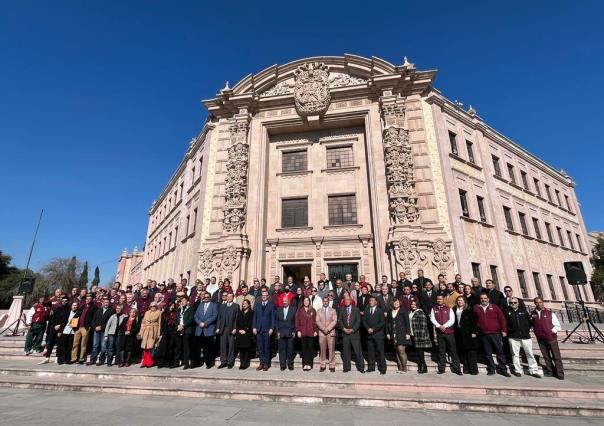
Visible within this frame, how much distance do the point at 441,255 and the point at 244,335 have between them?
1056cm

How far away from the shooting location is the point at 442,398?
5.80 metres

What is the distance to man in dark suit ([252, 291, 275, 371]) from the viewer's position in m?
8.38

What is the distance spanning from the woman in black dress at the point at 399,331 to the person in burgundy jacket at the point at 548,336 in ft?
10.7

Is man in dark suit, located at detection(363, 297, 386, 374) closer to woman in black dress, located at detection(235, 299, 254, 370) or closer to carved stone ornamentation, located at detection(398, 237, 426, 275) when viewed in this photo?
woman in black dress, located at detection(235, 299, 254, 370)

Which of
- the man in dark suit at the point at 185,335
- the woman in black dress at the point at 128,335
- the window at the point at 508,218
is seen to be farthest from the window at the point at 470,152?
the woman in black dress at the point at 128,335

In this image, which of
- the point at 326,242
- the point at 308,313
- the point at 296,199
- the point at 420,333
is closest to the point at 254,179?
the point at 296,199

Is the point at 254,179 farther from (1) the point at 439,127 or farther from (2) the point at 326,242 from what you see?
(1) the point at 439,127

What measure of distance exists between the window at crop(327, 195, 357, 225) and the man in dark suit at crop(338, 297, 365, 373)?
8.87m

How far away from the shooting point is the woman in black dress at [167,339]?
8.76 metres

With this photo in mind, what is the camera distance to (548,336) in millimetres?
7453

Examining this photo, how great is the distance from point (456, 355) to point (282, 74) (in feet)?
59.8

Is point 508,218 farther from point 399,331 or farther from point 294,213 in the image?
point 399,331

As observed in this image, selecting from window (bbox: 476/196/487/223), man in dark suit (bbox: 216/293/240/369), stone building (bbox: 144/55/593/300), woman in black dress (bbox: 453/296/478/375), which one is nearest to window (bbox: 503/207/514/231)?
stone building (bbox: 144/55/593/300)

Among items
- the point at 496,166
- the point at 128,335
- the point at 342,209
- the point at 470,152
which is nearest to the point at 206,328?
the point at 128,335
